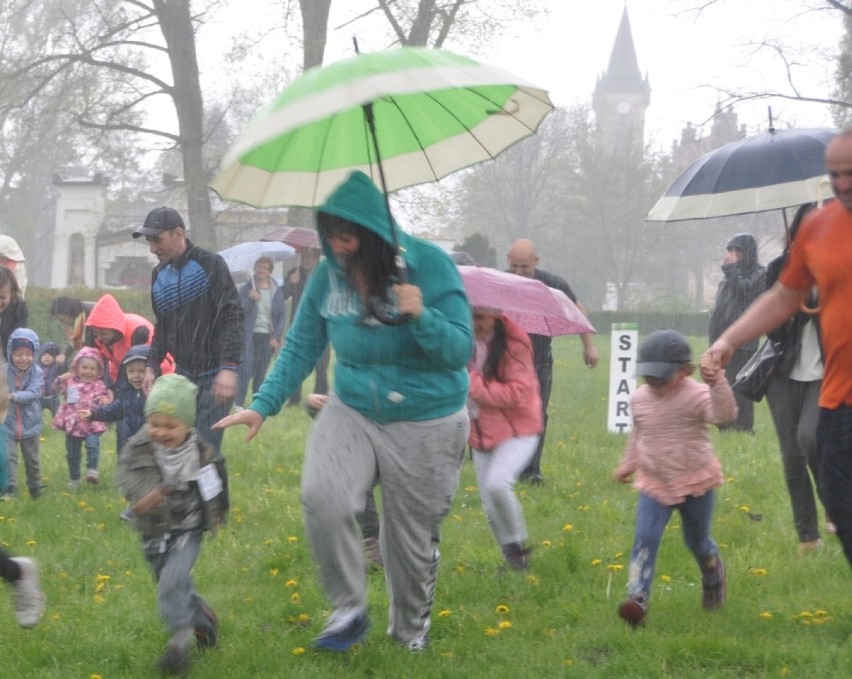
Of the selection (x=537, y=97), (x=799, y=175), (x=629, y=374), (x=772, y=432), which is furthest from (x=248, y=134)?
(x=772, y=432)

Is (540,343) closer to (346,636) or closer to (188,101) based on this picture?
(346,636)

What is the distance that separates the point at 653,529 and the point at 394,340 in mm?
1577

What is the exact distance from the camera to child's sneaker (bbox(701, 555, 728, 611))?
5.73m

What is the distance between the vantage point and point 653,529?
17.7 ft

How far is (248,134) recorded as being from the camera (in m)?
4.23

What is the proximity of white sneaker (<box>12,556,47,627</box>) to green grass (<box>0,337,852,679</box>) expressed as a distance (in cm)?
29

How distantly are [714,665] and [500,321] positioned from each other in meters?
2.33

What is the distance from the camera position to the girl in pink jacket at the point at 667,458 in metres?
5.35

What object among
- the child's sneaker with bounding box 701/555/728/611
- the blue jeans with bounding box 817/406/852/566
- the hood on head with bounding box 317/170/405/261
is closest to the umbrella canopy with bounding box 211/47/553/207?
the hood on head with bounding box 317/170/405/261

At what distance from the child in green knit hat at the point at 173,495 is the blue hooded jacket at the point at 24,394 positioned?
16.4 feet

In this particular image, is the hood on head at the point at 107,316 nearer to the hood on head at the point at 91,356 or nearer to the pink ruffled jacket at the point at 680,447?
the hood on head at the point at 91,356

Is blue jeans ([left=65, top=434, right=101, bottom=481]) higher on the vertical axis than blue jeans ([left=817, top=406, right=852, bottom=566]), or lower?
lower

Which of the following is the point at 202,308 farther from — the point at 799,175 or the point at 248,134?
the point at 799,175

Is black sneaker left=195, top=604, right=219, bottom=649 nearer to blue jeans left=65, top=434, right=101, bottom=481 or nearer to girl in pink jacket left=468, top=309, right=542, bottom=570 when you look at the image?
girl in pink jacket left=468, top=309, right=542, bottom=570
